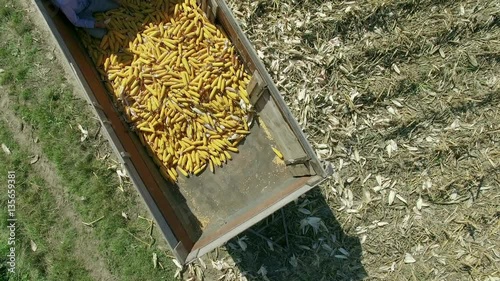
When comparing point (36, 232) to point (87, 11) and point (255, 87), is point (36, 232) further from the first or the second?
point (255, 87)

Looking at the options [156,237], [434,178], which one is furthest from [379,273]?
[156,237]

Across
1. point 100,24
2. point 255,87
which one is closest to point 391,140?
point 255,87

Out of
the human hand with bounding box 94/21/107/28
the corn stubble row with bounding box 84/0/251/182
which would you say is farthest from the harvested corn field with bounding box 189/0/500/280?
the human hand with bounding box 94/21/107/28

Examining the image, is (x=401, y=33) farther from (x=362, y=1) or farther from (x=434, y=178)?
(x=434, y=178)

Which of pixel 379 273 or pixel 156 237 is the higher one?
pixel 156 237

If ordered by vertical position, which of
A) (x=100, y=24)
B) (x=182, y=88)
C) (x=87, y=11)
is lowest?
(x=182, y=88)
